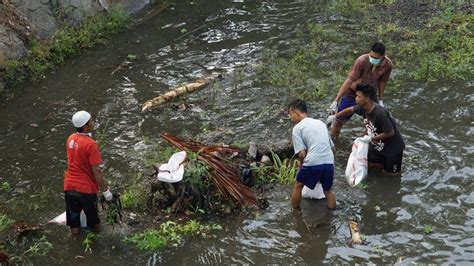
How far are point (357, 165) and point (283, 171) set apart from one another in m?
1.12

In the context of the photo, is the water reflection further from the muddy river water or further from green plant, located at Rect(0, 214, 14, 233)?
green plant, located at Rect(0, 214, 14, 233)

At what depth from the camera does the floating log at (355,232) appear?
6539mm

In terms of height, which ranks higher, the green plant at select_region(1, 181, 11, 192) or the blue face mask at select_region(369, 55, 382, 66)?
the blue face mask at select_region(369, 55, 382, 66)

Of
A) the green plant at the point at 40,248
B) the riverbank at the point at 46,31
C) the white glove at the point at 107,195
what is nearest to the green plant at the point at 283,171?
the white glove at the point at 107,195

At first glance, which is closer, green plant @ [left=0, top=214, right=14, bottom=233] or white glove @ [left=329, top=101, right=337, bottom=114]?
green plant @ [left=0, top=214, right=14, bottom=233]

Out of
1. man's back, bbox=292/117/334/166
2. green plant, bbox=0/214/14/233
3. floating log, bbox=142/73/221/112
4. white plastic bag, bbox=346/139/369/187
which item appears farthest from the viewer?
floating log, bbox=142/73/221/112

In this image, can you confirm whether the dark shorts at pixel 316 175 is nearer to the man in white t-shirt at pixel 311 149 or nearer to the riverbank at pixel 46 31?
the man in white t-shirt at pixel 311 149

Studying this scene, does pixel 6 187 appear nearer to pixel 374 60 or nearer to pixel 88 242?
pixel 88 242

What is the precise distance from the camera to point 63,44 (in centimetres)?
1375

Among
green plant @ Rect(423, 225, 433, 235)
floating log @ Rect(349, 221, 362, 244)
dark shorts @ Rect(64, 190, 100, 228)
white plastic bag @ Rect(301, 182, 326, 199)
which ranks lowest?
green plant @ Rect(423, 225, 433, 235)

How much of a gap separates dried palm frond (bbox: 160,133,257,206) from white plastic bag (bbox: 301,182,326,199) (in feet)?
2.38

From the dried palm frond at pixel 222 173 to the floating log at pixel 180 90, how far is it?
3291mm

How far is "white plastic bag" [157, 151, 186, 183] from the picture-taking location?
717 centimetres

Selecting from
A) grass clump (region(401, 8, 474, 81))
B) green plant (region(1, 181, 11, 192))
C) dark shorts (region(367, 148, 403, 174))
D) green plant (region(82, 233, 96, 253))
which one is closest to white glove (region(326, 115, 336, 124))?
dark shorts (region(367, 148, 403, 174))
